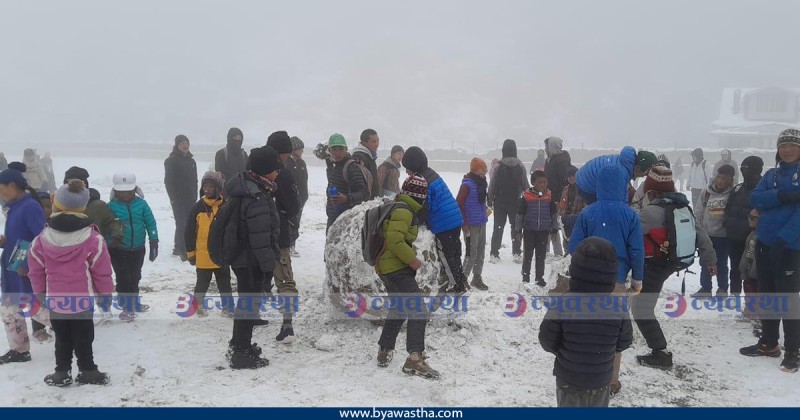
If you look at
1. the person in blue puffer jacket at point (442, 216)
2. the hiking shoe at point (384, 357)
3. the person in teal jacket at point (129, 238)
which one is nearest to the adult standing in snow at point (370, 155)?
the person in blue puffer jacket at point (442, 216)

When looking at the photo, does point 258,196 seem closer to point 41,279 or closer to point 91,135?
point 41,279

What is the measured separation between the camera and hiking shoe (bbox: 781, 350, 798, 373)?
16.7ft

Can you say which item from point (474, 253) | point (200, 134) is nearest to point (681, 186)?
point (474, 253)

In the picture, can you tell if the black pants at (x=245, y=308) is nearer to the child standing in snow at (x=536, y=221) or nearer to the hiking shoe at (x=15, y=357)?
the hiking shoe at (x=15, y=357)

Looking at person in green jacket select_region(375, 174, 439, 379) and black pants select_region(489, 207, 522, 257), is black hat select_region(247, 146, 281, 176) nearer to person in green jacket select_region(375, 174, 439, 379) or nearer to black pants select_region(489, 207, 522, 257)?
person in green jacket select_region(375, 174, 439, 379)

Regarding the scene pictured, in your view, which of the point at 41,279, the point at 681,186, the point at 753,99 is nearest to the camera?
the point at 41,279

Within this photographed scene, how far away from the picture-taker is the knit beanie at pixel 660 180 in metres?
5.05

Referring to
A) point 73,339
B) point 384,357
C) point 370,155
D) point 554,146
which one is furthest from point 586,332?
point 554,146

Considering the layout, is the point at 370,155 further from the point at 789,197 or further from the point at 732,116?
the point at 732,116

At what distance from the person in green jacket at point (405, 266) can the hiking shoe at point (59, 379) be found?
8.74ft

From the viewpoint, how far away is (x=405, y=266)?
4.88m
